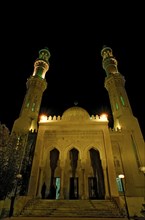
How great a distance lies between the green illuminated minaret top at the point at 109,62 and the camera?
28.3 metres

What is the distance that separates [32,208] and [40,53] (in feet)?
96.4

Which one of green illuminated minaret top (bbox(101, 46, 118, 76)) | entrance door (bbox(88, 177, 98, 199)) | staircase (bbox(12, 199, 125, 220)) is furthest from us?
green illuminated minaret top (bbox(101, 46, 118, 76))

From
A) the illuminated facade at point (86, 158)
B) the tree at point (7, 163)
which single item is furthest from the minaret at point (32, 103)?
the tree at point (7, 163)

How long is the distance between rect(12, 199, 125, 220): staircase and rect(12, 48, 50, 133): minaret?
9257 mm

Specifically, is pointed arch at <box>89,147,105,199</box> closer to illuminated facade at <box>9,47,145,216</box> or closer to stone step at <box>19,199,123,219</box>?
illuminated facade at <box>9,47,145,216</box>

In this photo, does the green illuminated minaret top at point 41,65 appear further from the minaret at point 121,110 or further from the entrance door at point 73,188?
the entrance door at point 73,188

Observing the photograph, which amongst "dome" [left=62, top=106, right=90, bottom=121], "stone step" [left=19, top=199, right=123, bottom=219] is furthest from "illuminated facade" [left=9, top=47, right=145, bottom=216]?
"stone step" [left=19, top=199, right=123, bottom=219]

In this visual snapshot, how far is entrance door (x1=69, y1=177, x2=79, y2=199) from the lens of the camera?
1813 centimetres

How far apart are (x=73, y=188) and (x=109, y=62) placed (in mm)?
22445

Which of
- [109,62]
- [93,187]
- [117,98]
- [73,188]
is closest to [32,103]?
[117,98]

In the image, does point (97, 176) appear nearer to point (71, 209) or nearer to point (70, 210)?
point (71, 209)

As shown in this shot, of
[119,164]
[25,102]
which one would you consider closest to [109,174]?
[119,164]

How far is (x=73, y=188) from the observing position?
18.6 m

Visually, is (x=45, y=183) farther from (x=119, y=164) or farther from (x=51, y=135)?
(x=119, y=164)
